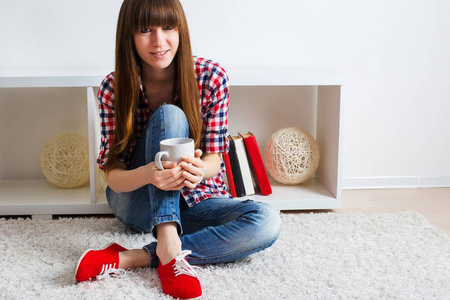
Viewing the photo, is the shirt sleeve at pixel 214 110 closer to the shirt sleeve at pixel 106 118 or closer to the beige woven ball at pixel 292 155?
the shirt sleeve at pixel 106 118

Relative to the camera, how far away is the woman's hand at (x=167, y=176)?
1.21 metres

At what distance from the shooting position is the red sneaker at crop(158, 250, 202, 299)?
1197 mm

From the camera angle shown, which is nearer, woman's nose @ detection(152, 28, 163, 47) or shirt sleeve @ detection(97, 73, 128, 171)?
woman's nose @ detection(152, 28, 163, 47)

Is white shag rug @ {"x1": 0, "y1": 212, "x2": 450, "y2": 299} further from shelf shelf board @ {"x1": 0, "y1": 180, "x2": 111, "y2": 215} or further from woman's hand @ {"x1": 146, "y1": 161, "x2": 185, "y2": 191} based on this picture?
woman's hand @ {"x1": 146, "y1": 161, "x2": 185, "y2": 191}

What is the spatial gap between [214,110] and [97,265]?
537mm

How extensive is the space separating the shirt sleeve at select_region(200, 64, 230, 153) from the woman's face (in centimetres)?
17

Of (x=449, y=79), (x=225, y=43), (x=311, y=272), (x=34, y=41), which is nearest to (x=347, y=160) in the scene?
(x=449, y=79)

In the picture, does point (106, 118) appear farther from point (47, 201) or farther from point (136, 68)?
point (47, 201)

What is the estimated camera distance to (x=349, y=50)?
2182 mm

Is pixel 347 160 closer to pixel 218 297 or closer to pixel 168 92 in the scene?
pixel 168 92

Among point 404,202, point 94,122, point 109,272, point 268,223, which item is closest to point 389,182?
point 404,202

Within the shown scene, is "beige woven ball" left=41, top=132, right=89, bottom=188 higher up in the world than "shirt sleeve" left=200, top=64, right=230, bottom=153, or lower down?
lower down

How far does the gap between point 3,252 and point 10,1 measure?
107 cm

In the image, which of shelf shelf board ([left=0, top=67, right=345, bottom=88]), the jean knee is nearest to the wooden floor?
shelf shelf board ([left=0, top=67, right=345, bottom=88])
